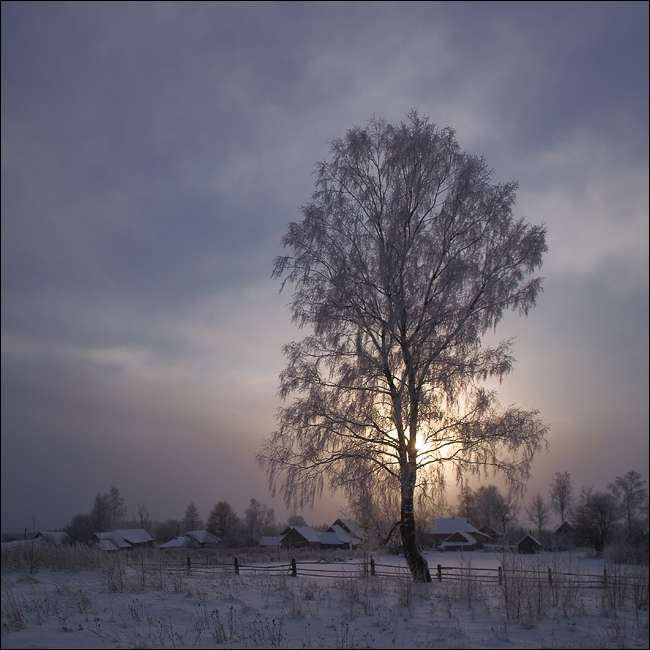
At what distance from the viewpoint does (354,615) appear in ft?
34.3

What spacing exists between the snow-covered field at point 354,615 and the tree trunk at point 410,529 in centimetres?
98

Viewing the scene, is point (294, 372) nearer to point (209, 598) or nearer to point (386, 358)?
point (386, 358)

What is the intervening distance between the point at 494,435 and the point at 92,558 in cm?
1587

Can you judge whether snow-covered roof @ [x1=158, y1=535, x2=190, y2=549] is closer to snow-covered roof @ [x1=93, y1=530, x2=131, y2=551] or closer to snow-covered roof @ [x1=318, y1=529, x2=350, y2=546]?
snow-covered roof @ [x1=318, y1=529, x2=350, y2=546]

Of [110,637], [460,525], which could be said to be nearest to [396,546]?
[110,637]

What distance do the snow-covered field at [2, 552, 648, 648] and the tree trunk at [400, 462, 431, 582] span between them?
3.21 ft

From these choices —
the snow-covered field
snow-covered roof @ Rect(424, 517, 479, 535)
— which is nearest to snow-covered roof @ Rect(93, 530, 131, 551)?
the snow-covered field

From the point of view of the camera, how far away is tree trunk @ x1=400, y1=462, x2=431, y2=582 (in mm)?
14750

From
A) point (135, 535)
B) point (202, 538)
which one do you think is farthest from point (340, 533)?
point (135, 535)

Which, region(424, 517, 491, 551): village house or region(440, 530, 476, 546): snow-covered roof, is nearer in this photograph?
region(424, 517, 491, 551): village house

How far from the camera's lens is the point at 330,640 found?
8.45 metres

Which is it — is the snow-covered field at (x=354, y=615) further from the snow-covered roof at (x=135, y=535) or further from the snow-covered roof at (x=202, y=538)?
the snow-covered roof at (x=202, y=538)

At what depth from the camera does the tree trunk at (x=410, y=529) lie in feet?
48.4

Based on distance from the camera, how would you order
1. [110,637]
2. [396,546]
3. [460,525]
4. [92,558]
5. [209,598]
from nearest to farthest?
1. [110,637]
2. [209,598]
3. [396,546]
4. [92,558]
5. [460,525]
